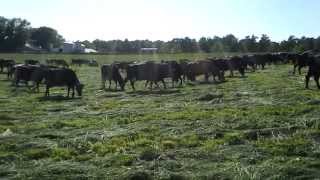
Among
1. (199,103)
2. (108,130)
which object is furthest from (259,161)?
(199,103)

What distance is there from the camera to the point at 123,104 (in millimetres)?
27266

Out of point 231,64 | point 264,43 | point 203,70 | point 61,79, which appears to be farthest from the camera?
point 264,43

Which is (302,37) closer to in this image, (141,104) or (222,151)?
(141,104)

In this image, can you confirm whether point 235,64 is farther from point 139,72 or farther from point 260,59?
point 260,59

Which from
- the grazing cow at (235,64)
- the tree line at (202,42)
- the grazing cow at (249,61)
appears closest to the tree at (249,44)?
the tree line at (202,42)

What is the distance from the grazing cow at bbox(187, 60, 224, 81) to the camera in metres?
45.1

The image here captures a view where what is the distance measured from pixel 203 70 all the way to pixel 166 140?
30723mm

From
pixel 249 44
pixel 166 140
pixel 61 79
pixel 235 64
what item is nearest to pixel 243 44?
pixel 249 44

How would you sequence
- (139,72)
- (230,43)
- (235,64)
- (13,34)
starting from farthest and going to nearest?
(13,34) < (230,43) < (235,64) < (139,72)

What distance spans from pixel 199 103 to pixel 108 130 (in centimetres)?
875

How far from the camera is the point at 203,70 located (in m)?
45.9

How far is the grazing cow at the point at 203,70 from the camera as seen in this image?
45125 mm

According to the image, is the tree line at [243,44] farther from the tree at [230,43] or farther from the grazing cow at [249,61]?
the grazing cow at [249,61]

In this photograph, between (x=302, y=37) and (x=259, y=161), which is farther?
(x=302, y=37)
